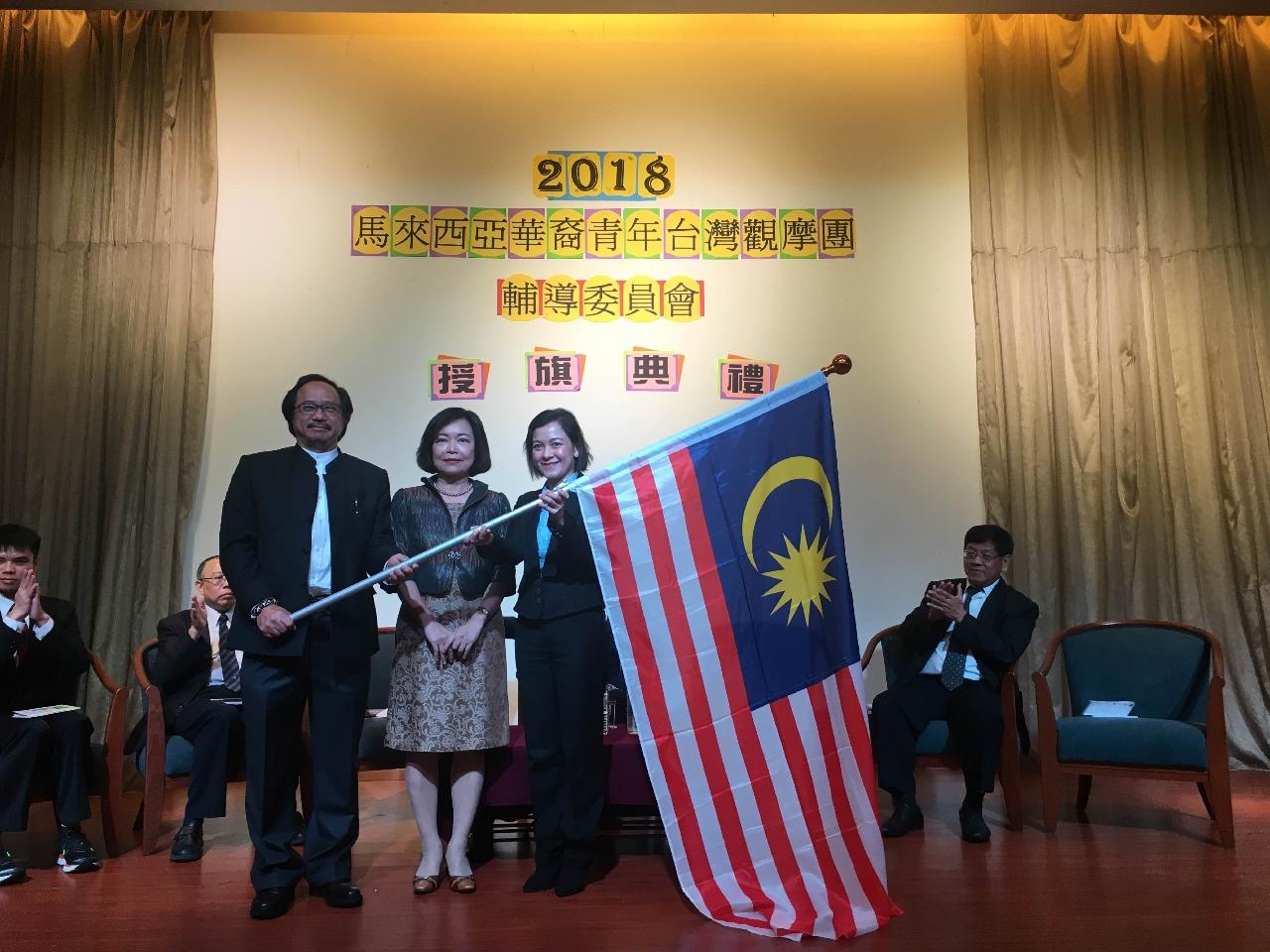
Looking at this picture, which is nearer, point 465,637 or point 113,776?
point 465,637

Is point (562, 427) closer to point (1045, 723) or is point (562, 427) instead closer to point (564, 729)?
point (564, 729)

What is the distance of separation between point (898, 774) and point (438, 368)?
9.15 ft

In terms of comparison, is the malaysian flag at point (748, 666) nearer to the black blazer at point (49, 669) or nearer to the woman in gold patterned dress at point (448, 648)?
the woman in gold patterned dress at point (448, 648)

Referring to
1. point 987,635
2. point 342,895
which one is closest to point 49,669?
point 342,895

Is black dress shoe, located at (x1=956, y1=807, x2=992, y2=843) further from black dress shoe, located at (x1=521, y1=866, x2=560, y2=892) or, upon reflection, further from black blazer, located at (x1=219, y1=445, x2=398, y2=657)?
black blazer, located at (x1=219, y1=445, x2=398, y2=657)

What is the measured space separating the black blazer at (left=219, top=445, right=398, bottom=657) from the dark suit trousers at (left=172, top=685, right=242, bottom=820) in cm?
83

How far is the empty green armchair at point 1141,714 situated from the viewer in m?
3.77

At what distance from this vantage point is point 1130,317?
5309 millimetres

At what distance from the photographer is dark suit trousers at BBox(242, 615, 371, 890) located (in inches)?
121

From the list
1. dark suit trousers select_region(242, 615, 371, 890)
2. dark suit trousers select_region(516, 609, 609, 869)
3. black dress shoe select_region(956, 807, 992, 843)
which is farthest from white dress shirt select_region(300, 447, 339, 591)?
black dress shoe select_region(956, 807, 992, 843)

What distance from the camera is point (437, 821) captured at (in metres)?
3.55

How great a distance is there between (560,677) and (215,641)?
5.46 ft

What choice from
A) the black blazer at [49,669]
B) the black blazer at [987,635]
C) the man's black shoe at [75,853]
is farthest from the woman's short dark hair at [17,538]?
the black blazer at [987,635]

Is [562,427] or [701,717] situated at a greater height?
[562,427]
